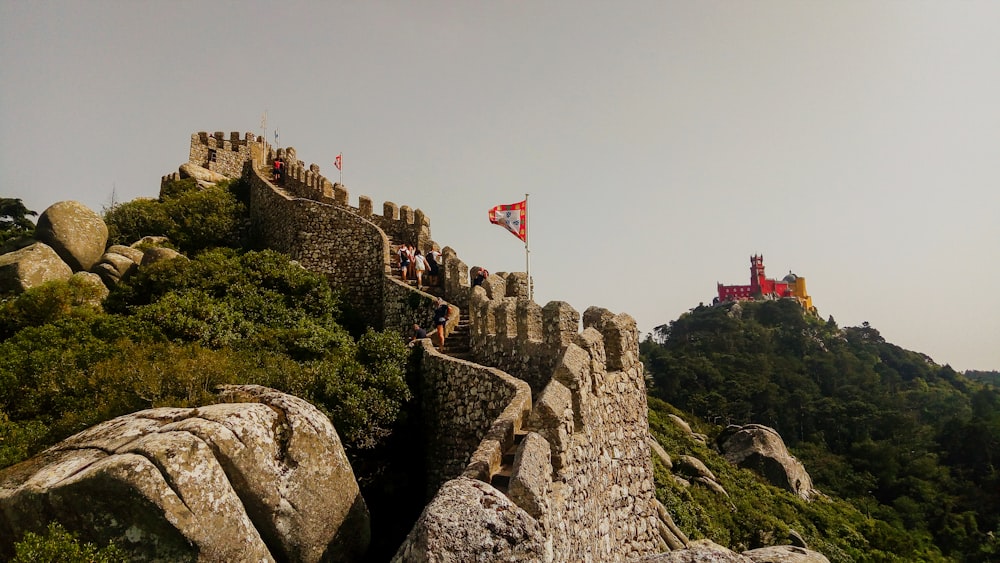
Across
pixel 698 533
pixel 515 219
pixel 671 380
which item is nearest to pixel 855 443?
pixel 671 380

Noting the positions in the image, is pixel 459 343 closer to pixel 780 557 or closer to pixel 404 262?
pixel 404 262

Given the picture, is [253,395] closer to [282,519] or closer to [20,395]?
[282,519]

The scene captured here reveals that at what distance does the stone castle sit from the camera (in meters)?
4.78

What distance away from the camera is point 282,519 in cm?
703

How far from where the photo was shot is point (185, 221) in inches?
857

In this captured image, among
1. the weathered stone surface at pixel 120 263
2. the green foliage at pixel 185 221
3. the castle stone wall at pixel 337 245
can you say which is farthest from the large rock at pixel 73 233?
the castle stone wall at pixel 337 245

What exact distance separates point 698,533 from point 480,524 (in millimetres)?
17223

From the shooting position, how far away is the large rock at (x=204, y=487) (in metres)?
6.01

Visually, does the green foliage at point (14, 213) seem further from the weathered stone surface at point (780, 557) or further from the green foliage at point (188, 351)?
the weathered stone surface at point (780, 557)

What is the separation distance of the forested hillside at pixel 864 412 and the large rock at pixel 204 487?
3039 cm

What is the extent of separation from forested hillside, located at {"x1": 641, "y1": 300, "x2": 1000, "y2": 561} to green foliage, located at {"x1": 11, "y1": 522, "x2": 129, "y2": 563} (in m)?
32.6

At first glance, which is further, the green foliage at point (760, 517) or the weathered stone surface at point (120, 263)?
the green foliage at point (760, 517)

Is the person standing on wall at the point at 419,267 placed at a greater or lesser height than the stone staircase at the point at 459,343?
greater

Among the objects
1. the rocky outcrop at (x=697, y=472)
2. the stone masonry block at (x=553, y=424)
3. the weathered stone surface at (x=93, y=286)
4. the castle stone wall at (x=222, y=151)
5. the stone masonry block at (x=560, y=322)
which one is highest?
the castle stone wall at (x=222, y=151)
